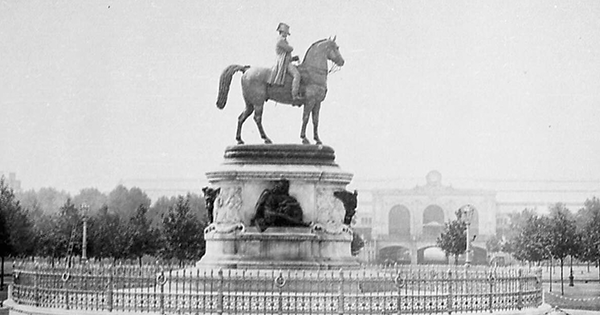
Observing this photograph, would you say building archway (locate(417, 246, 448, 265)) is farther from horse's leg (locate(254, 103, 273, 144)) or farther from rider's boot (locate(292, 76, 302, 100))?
rider's boot (locate(292, 76, 302, 100))

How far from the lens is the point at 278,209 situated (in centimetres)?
2802

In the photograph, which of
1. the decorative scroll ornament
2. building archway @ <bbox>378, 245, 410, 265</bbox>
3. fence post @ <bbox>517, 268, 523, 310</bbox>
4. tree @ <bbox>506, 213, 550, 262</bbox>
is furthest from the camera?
building archway @ <bbox>378, 245, 410, 265</bbox>

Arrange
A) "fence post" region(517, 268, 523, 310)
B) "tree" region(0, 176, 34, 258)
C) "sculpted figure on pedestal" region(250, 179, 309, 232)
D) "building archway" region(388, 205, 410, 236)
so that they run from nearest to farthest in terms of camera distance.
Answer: "fence post" region(517, 268, 523, 310)
"sculpted figure on pedestal" region(250, 179, 309, 232)
"tree" region(0, 176, 34, 258)
"building archway" region(388, 205, 410, 236)

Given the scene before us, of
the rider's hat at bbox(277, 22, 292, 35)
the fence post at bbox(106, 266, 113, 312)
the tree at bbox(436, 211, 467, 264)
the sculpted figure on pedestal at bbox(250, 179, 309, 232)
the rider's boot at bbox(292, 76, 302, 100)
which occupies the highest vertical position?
the rider's hat at bbox(277, 22, 292, 35)

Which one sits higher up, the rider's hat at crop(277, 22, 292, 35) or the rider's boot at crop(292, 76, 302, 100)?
the rider's hat at crop(277, 22, 292, 35)

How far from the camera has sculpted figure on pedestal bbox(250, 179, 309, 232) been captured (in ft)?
91.9

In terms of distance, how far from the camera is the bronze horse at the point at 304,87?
2933cm

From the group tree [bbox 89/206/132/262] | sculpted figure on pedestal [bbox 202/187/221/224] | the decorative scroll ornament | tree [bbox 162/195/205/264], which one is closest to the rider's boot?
sculpted figure on pedestal [bbox 202/187/221/224]

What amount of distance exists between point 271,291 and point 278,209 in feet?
13.4

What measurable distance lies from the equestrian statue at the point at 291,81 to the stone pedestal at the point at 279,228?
867 mm

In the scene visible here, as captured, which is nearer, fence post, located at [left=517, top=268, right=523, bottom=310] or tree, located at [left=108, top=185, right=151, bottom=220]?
fence post, located at [left=517, top=268, right=523, bottom=310]

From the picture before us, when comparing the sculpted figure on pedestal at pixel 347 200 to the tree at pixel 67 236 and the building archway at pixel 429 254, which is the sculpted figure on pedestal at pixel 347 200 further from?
the building archway at pixel 429 254

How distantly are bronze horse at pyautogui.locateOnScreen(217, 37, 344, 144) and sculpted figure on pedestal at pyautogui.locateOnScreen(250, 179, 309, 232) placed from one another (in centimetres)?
201

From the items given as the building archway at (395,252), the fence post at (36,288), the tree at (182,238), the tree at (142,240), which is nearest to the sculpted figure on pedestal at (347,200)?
the fence post at (36,288)
